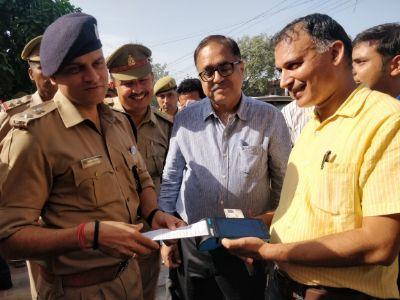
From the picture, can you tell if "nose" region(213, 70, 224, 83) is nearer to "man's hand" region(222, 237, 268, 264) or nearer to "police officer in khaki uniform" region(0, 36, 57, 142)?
"man's hand" region(222, 237, 268, 264)

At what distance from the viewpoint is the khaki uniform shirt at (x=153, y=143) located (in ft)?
9.78

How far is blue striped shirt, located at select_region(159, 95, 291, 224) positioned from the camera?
7.41 feet

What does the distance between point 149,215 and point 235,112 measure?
2.96 feet

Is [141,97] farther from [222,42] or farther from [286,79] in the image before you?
[286,79]

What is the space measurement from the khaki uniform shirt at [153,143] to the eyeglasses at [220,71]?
92cm

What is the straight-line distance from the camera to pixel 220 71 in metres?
2.29

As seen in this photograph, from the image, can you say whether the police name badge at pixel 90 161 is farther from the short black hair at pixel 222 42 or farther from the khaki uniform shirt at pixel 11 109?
the khaki uniform shirt at pixel 11 109

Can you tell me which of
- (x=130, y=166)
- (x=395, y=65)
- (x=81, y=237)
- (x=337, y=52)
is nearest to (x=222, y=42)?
(x=337, y=52)

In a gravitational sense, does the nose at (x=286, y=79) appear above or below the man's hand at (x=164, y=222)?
above

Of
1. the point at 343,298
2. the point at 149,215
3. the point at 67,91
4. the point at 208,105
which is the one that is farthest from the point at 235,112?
the point at 343,298

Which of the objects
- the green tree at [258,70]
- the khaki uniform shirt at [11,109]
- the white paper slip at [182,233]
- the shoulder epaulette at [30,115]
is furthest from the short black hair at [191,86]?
the green tree at [258,70]

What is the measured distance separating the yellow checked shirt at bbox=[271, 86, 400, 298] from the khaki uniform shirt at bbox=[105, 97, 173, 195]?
1531mm

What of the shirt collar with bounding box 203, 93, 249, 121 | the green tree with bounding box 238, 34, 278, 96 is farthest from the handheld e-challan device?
the green tree with bounding box 238, 34, 278, 96

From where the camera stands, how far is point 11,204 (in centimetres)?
149
